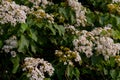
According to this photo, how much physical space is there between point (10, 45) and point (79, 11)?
100cm

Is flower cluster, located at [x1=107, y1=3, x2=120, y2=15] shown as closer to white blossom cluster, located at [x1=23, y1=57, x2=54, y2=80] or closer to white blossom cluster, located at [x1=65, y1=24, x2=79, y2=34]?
white blossom cluster, located at [x1=65, y1=24, x2=79, y2=34]

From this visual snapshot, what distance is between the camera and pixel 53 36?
520 centimetres

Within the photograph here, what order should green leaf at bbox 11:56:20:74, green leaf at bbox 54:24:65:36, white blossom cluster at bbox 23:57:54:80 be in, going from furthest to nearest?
green leaf at bbox 54:24:65:36 < green leaf at bbox 11:56:20:74 < white blossom cluster at bbox 23:57:54:80

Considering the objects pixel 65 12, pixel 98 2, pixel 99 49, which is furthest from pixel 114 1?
pixel 99 49

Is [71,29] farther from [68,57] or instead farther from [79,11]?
[68,57]

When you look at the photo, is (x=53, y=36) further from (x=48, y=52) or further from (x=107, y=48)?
(x=107, y=48)

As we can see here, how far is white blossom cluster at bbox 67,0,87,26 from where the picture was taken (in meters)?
5.18

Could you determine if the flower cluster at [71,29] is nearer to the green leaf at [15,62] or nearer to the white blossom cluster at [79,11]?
the white blossom cluster at [79,11]

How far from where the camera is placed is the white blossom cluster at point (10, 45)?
477 cm

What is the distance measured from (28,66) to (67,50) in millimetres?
538

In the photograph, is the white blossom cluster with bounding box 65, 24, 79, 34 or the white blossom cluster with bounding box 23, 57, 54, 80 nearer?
the white blossom cluster with bounding box 23, 57, 54, 80

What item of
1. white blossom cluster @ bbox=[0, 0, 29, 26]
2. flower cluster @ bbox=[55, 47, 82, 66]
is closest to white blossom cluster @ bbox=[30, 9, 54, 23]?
white blossom cluster @ bbox=[0, 0, 29, 26]

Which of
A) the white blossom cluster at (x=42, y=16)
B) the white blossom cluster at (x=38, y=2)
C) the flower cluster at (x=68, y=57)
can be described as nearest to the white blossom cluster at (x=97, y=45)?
the flower cluster at (x=68, y=57)

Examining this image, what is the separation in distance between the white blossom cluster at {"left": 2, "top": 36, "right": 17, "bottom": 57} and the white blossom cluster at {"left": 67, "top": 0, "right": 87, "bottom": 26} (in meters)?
0.83
